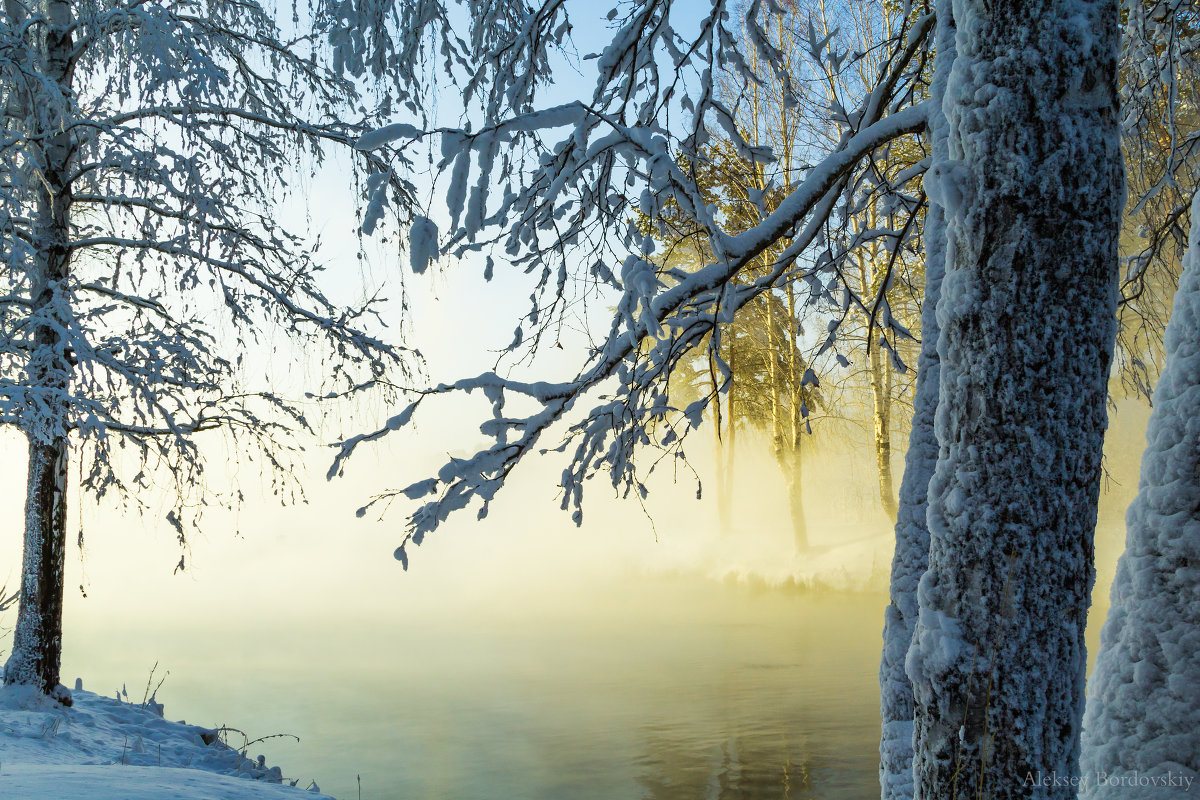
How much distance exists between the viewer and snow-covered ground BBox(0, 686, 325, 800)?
4277 mm

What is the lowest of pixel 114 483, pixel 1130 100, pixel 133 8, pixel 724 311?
pixel 114 483

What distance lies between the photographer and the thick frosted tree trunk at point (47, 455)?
23.0ft

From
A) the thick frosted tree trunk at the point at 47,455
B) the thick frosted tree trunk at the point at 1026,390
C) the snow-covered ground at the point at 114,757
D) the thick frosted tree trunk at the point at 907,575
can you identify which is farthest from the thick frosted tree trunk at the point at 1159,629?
the thick frosted tree trunk at the point at 47,455

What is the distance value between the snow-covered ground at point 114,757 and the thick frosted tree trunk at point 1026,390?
3979 millimetres

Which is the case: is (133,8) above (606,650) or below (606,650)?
above

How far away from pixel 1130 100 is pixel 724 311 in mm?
4065

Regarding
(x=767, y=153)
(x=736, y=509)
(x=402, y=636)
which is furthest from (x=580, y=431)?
(x=736, y=509)

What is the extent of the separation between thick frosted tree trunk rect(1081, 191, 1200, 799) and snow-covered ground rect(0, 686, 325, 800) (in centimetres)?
428

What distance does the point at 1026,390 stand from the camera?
232cm

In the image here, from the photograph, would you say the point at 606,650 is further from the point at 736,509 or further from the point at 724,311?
the point at 724,311

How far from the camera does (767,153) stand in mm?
3607

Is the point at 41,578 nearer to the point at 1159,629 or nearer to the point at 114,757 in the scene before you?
the point at 114,757

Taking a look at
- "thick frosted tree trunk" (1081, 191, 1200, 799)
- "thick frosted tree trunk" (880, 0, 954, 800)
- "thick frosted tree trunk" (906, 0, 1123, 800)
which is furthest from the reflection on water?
"thick frosted tree trunk" (906, 0, 1123, 800)

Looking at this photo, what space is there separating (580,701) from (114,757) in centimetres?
578
